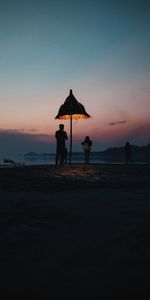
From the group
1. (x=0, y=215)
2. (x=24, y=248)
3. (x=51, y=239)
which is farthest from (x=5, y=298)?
(x=0, y=215)

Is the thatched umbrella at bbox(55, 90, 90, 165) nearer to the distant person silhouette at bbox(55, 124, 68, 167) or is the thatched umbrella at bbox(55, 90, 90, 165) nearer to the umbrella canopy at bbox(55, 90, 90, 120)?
the umbrella canopy at bbox(55, 90, 90, 120)

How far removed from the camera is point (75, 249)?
127 inches

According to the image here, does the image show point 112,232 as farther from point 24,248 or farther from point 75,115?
point 75,115

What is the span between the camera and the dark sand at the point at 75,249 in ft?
8.02

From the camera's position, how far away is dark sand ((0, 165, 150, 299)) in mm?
2445

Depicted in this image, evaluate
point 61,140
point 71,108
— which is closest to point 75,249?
point 61,140

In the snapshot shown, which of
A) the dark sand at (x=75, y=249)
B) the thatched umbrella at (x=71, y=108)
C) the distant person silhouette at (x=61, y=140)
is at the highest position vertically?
the thatched umbrella at (x=71, y=108)

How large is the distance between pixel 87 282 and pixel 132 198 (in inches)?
155

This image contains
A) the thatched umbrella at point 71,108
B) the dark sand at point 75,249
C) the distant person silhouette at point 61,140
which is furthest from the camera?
the thatched umbrella at point 71,108

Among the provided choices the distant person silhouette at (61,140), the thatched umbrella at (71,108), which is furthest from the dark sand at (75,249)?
the thatched umbrella at (71,108)

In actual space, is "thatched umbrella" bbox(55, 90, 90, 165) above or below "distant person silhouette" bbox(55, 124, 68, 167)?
above

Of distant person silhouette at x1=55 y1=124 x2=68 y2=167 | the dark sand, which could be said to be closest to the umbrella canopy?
distant person silhouette at x1=55 y1=124 x2=68 y2=167

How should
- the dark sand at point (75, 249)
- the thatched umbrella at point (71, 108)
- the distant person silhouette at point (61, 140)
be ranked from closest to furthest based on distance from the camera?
the dark sand at point (75, 249)
the distant person silhouette at point (61, 140)
the thatched umbrella at point (71, 108)

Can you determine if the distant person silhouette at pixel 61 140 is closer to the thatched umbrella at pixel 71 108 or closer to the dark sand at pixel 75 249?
A: the thatched umbrella at pixel 71 108
